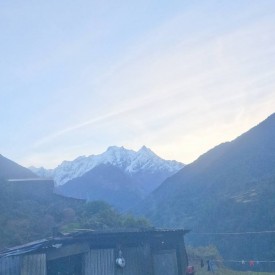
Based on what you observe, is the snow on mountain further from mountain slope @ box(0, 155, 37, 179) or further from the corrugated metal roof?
the corrugated metal roof

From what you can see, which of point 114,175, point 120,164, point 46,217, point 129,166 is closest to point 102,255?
point 46,217

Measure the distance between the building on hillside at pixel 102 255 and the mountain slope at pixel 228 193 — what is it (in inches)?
969

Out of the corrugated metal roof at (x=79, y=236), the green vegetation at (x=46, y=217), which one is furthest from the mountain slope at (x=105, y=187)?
the corrugated metal roof at (x=79, y=236)

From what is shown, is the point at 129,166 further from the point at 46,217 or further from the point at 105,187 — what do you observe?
the point at 46,217

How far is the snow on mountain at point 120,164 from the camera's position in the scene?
119062 mm

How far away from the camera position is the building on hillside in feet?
55.5

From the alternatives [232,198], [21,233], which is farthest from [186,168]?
[21,233]

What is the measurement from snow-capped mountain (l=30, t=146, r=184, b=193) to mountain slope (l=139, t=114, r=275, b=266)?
1450 inches

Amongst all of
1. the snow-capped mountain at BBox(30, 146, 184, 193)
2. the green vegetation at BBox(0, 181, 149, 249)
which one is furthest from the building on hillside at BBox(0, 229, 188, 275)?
the snow-capped mountain at BBox(30, 146, 184, 193)

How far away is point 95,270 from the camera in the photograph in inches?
722

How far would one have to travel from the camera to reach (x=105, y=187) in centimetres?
10500

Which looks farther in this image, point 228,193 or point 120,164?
point 120,164

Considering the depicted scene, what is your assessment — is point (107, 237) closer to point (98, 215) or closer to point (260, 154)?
point (98, 215)

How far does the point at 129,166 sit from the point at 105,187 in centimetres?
1865
